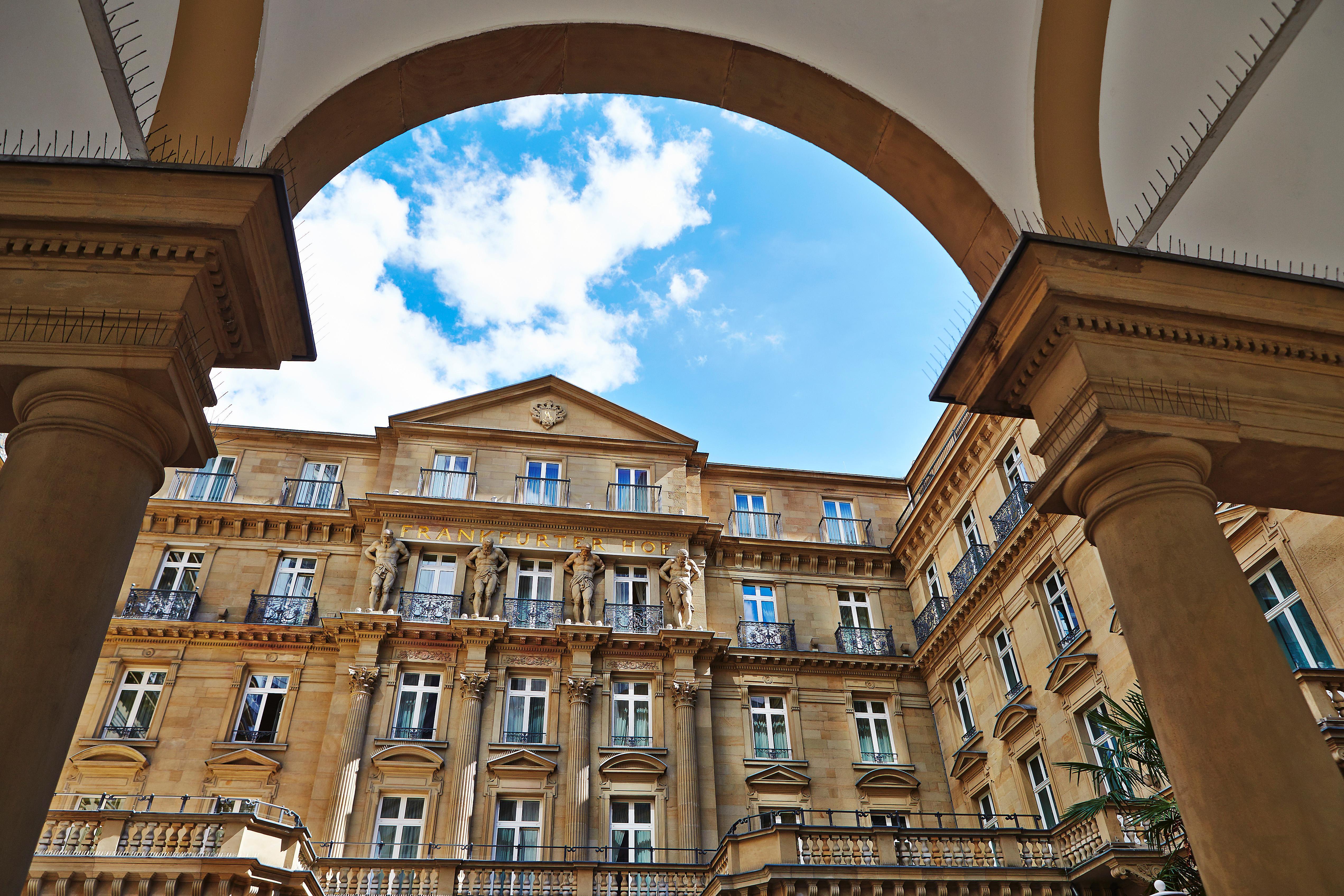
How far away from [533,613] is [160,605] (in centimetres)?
960

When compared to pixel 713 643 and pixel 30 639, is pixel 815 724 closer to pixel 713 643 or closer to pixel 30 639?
pixel 713 643

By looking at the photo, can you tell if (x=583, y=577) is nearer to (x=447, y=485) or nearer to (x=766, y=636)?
(x=447, y=485)

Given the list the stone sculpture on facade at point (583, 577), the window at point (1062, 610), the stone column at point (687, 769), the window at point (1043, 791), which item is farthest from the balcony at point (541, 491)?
the window at point (1043, 791)

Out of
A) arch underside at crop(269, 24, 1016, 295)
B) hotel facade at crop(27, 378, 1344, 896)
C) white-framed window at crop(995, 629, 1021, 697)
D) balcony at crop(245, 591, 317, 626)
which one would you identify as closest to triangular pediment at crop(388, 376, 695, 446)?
hotel facade at crop(27, 378, 1344, 896)

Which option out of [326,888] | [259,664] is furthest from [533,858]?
[259,664]

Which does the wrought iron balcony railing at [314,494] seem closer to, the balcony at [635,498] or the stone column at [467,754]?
the stone column at [467,754]

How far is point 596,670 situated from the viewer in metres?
24.5

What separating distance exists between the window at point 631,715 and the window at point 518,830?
2.56 meters

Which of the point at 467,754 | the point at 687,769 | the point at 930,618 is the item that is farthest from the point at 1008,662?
the point at 467,754

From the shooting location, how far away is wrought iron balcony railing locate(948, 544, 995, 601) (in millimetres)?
23828

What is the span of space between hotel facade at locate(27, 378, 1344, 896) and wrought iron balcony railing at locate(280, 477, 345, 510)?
8 cm

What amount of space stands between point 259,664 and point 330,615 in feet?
6.74

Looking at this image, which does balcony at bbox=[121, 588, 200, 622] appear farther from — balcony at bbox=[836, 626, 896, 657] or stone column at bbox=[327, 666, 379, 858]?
balcony at bbox=[836, 626, 896, 657]

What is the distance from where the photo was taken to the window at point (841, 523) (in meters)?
29.5
